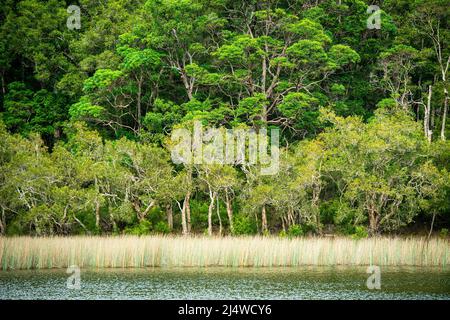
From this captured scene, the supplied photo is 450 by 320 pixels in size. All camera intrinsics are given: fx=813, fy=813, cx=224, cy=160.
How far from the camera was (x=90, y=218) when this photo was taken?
29.7 m

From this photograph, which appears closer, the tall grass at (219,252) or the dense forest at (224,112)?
the tall grass at (219,252)

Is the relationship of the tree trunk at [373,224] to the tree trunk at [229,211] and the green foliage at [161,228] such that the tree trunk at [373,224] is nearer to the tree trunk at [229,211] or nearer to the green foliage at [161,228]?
the tree trunk at [229,211]

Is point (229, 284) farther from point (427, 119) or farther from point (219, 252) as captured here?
point (427, 119)

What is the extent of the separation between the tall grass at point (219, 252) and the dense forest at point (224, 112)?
12.6 feet

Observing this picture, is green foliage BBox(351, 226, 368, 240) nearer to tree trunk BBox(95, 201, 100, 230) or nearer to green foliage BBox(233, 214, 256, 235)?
green foliage BBox(233, 214, 256, 235)

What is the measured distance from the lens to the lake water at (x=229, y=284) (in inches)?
719

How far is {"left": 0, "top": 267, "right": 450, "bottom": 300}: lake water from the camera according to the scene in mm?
18266

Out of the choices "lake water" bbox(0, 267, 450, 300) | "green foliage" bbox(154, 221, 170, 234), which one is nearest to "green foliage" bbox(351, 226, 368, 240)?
"lake water" bbox(0, 267, 450, 300)

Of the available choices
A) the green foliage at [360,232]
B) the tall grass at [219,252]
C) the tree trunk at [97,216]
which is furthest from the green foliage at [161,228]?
the green foliage at [360,232]

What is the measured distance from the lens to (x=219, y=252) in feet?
76.1

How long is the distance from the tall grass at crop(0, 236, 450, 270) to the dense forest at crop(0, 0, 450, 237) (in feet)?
12.6

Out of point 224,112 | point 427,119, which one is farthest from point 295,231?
point 427,119

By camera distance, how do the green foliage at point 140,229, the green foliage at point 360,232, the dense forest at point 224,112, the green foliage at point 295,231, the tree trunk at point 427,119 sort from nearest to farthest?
the green foliage at point 360,232, the dense forest at point 224,112, the green foliage at point 295,231, the green foliage at point 140,229, the tree trunk at point 427,119
